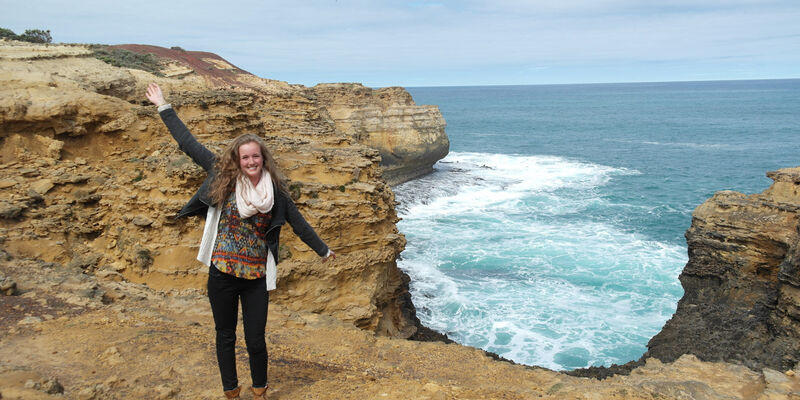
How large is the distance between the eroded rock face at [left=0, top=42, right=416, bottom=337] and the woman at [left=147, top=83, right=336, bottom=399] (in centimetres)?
507

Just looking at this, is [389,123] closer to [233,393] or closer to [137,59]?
[137,59]

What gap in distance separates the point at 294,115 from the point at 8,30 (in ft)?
90.0

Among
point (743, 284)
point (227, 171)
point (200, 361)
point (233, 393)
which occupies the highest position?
point (227, 171)

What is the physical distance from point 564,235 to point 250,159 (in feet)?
81.9

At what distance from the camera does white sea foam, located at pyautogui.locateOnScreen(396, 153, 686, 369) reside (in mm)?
16516

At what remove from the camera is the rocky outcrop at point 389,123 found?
3838 cm

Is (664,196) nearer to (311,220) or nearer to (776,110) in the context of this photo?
(311,220)

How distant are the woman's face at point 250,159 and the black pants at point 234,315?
782 mm

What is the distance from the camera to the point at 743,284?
1338cm

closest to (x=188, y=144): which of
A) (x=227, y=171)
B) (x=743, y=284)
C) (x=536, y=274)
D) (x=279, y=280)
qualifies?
(x=227, y=171)

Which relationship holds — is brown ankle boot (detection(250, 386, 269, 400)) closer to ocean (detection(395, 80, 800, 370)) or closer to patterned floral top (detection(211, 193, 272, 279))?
patterned floral top (detection(211, 193, 272, 279))

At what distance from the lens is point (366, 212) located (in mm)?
10305

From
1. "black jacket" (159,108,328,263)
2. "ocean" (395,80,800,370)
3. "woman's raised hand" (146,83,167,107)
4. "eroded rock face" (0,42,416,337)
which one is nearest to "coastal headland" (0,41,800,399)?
"eroded rock face" (0,42,416,337)

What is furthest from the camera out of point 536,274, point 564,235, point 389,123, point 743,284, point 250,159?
point 389,123
